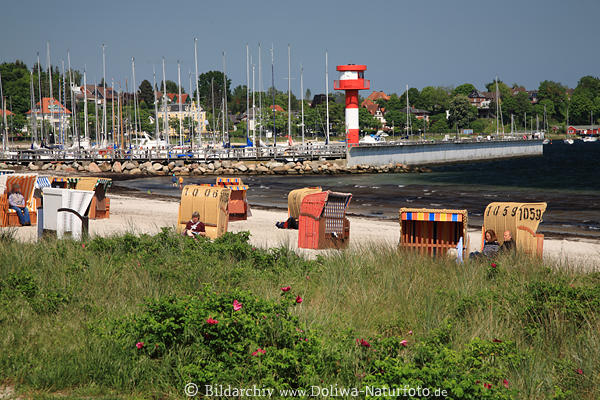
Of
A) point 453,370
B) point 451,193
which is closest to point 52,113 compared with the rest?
point 451,193

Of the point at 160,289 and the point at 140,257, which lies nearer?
the point at 160,289

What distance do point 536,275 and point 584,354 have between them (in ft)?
11.2

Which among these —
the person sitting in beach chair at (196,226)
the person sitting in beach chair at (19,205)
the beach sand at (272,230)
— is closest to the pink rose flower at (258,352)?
the beach sand at (272,230)

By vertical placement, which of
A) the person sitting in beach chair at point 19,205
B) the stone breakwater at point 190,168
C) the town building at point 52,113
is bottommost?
the person sitting in beach chair at point 19,205

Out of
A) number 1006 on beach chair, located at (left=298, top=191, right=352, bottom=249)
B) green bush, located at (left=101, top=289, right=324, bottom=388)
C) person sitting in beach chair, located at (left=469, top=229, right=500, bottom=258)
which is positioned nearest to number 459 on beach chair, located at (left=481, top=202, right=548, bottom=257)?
person sitting in beach chair, located at (left=469, top=229, right=500, bottom=258)

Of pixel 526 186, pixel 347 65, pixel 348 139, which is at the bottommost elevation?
pixel 526 186

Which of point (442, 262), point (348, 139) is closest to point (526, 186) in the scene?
point (348, 139)

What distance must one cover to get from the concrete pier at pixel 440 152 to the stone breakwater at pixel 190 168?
15.6 ft

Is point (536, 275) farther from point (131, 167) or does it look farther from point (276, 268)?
point (131, 167)

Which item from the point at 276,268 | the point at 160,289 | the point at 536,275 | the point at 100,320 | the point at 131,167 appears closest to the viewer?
the point at 100,320

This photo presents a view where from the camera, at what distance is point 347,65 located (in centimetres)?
7275

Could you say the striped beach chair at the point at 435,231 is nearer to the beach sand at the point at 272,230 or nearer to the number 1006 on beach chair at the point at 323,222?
the beach sand at the point at 272,230

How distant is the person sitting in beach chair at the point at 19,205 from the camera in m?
18.6

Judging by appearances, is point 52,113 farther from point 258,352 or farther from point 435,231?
point 258,352
